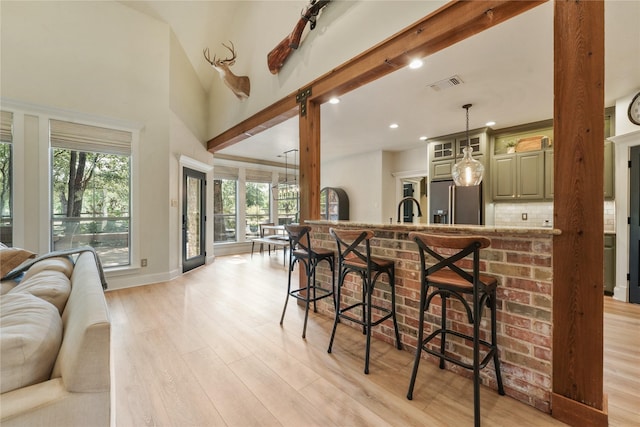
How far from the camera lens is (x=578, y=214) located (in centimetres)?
141

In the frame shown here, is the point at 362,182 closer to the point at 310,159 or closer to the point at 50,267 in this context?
the point at 310,159

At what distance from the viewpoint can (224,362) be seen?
2.00 metres

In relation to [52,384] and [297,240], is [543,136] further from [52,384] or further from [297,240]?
[52,384]

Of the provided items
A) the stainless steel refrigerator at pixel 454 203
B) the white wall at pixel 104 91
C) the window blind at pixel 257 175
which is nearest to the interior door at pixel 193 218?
the white wall at pixel 104 91

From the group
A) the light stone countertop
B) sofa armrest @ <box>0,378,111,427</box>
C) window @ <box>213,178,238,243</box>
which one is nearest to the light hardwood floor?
sofa armrest @ <box>0,378,111,427</box>

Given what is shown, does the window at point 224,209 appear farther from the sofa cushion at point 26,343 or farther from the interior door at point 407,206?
the sofa cushion at point 26,343

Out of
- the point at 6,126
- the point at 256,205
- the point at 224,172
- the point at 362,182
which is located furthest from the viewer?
A: the point at 256,205

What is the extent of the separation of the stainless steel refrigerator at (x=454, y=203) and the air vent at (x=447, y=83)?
2.20m

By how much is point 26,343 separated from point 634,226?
530 cm

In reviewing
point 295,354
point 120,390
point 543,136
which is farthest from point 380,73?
point 543,136

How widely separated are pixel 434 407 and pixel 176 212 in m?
4.42

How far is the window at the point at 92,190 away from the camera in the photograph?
11.6ft

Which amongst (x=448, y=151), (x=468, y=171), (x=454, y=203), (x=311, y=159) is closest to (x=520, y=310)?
(x=468, y=171)

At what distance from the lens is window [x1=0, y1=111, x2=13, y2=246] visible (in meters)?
3.16
